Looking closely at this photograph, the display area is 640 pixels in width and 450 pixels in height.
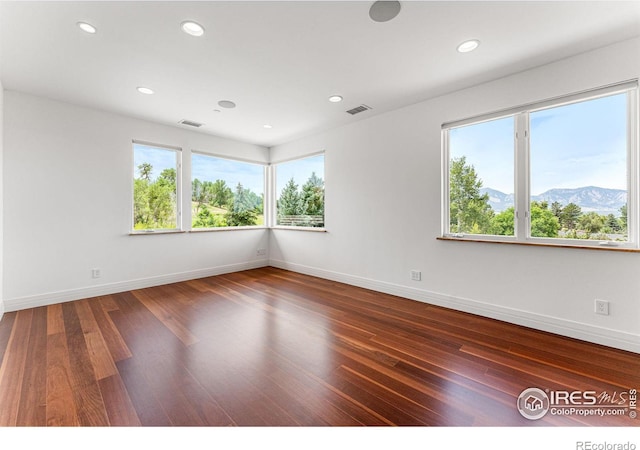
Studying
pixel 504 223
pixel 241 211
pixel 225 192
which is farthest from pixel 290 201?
pixel 504 223

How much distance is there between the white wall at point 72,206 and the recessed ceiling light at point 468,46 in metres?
4.34

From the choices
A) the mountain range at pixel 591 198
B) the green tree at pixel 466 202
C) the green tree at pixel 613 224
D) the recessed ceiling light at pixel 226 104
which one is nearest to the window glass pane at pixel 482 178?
the green tree at pixel 466 202

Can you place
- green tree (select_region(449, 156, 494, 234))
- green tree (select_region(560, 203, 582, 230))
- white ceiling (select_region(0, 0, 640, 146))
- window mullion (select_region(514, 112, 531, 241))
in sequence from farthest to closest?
green tree (select_region(449, 156, 494, 234)) < window mullion (select_region(514, 112, 531, 241)) < green tree (select_region(560, 203, 582, 230)) < white ceiling (select_region(0, 0, 640, 146))

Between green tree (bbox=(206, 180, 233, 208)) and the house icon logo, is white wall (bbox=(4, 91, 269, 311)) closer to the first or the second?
green tree (bbox=(206, 180, 233, 208))

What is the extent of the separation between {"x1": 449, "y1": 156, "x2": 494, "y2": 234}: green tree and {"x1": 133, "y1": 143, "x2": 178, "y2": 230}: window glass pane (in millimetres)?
4428

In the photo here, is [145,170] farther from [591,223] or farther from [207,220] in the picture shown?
[591,223]

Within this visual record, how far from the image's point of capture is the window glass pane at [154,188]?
14.0ft

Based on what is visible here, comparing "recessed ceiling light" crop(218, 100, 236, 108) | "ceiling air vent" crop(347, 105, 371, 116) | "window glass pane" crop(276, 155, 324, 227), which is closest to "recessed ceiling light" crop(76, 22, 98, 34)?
"recessed ceiling light" crop(218, 100, 236, 108)

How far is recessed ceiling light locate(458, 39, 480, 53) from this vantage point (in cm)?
232

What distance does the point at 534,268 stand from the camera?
109 inches

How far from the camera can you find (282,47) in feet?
7.88

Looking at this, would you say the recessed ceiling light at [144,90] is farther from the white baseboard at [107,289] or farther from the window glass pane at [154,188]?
the white baseboard at [107,289]

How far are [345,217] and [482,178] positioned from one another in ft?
6.86

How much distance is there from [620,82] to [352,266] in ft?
11.7
